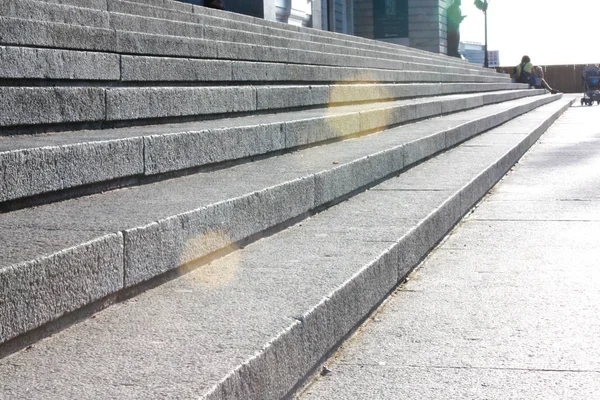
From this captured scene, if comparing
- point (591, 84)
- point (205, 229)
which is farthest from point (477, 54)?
point (205, 229)

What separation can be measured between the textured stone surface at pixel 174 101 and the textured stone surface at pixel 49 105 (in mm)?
137

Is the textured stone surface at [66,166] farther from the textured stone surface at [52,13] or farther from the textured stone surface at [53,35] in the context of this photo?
the textured stone surface at [52,13]

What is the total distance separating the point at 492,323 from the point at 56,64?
256cm

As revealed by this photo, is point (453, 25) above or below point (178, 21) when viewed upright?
above

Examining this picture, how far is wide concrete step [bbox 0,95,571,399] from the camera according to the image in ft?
7.11

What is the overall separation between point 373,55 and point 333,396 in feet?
42.2

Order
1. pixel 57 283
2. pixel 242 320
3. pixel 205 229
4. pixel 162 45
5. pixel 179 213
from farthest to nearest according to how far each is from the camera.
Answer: pixel 162 45 → pixel 205 229 → pixel 179 213 → pixel 242 320 → pixel 57 283

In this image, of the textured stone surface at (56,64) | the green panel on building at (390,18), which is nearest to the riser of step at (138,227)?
the textured stone surface at (56,64)

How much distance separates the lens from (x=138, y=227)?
2.90 metres

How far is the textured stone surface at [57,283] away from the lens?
89.4 inches

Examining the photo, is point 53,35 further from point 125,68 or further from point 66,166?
point 66,166

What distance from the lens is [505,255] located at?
5047 mm

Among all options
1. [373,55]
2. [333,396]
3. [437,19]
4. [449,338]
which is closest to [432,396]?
[333,396]

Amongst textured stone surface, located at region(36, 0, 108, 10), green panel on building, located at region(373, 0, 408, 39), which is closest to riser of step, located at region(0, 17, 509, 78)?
textured stone surface, located at region(36, 0, 108, 10)
